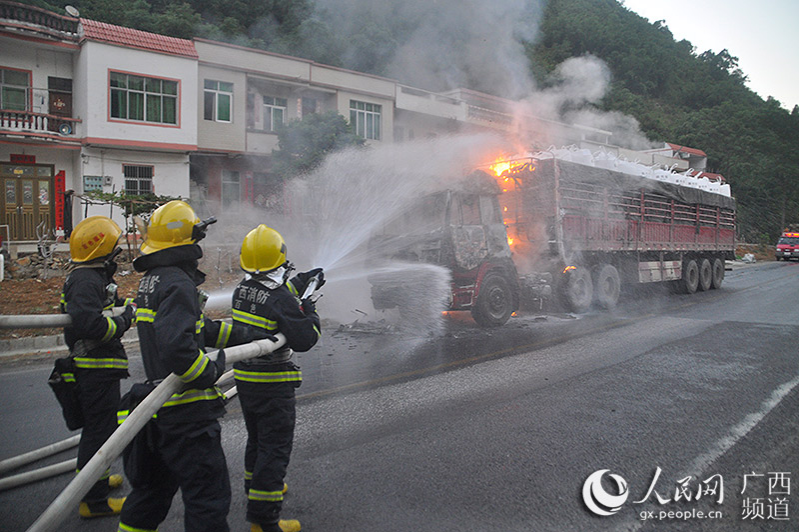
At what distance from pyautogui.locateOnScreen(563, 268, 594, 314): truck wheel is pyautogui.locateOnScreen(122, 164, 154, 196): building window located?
16.0 metres

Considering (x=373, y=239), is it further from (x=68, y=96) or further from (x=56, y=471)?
(x=68, y=96)

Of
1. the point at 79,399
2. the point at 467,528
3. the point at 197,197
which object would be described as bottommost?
the point at 467,528

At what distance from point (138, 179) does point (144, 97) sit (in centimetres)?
302

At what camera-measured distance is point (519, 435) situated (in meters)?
4.64

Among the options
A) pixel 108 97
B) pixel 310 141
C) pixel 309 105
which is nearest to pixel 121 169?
pixel 108 97

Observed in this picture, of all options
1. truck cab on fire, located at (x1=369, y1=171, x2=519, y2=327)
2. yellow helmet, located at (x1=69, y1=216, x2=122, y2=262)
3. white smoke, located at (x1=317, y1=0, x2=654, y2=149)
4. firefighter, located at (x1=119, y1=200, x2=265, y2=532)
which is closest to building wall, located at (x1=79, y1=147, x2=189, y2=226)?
white smoke, located at (x1=317, y1=0, x2=654, y2=149)

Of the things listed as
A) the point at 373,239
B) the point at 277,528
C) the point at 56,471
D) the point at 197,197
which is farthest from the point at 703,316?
the point at 197,197

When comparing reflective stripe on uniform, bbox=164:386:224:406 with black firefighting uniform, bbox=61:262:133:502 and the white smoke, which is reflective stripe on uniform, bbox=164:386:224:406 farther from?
the white smoke

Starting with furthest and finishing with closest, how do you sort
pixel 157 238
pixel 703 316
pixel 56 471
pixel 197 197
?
pixel 197 197
pixel 703 316
pixel 56 471
pixel 157 238

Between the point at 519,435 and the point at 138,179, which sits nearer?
the point at 519,435

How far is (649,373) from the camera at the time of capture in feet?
21.7

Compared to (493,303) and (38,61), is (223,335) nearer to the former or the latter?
(493,303)

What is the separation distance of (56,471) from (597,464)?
3862mm

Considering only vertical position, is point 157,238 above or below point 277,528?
above
